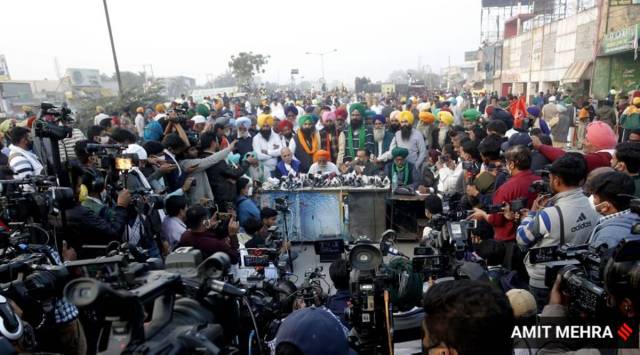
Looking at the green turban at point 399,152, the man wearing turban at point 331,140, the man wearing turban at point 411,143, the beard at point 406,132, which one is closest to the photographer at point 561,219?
the green turban at point 399,152

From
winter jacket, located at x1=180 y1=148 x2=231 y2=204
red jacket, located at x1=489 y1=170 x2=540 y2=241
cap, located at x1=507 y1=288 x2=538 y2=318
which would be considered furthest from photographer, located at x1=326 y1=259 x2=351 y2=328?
winter jacket, located at x1=180 y1=148 x2=231 y2=204

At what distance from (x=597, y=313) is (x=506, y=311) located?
760 millimetres

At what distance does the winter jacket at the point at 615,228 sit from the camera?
102 inches

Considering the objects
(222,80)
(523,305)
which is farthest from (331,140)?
(222,80)

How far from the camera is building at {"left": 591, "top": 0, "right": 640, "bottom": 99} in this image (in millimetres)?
20000

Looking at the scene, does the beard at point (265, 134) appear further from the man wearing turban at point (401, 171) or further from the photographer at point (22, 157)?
the photographer at point (22, 157)

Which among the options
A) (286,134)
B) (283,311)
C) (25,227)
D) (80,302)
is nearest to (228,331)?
(80,302)

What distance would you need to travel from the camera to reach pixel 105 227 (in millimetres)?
3775

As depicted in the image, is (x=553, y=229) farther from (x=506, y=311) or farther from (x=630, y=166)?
(x=506, y=311)

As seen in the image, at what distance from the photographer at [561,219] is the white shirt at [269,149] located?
17.4 ft

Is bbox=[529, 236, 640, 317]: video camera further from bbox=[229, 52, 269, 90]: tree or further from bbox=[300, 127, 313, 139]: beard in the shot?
bbox=[229, 52, 269, 90]: tree

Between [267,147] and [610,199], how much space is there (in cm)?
599

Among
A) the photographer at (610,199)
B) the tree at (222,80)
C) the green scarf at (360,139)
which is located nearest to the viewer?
the photographer at (610,199)

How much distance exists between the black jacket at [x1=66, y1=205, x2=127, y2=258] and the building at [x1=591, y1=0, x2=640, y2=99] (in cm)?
2181
